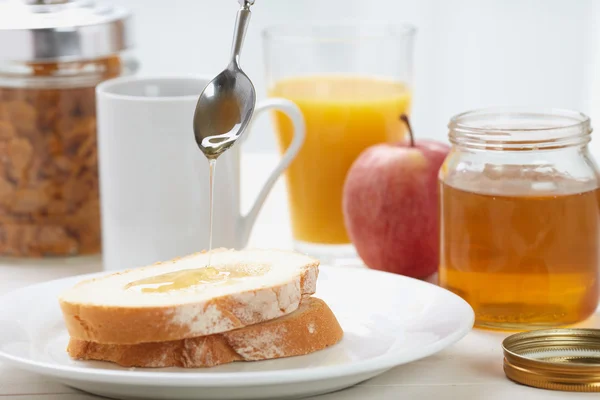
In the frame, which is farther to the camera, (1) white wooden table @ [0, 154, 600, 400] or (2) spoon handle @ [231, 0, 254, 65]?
(2) spoon handle @ [231, 0, 254, 65]

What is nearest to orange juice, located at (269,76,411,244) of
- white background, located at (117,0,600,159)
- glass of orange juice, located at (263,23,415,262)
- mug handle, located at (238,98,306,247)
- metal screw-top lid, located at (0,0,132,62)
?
glass of orange juice, located at (263,23,415,262)

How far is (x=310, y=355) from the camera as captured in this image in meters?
1.00

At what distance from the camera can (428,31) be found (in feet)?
11.4

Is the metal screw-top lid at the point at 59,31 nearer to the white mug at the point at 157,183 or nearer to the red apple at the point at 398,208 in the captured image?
the white mug at the point at 157,183

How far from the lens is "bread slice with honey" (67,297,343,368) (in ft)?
3.13

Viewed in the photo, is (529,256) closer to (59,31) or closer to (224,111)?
(224,111)

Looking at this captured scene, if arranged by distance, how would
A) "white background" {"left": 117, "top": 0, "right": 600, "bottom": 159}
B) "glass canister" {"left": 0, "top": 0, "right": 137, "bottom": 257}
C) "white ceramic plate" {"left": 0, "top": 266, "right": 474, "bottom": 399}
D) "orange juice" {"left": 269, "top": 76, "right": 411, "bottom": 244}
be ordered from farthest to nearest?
"white background" {"left": 117, "top": 0, "right": 600, "bottom": 159} < "orange juice" {"left": 269, "top": 76, "right": 411, "bottom": 244} < "glass canister" {"left": 0, "top": 0, "right": 137, "bottom": 257} < "white ceramic plate" {"left": 0, "top": 266, "right": 474, "bottom": 399}

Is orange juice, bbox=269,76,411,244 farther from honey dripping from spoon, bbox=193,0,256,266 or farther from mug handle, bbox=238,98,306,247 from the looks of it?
honey dripping from spoon, bbox=193,0,256,266

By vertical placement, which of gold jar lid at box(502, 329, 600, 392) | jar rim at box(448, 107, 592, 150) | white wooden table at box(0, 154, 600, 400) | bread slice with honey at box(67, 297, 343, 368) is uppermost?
jar rim at box(448, 107, 592, 150)

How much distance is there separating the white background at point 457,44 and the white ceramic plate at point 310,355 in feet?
7.53

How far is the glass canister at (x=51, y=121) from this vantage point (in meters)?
1.44

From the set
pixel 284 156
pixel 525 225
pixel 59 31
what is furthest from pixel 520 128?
pixel 59 31

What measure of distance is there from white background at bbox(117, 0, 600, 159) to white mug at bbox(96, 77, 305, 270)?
2078 mm

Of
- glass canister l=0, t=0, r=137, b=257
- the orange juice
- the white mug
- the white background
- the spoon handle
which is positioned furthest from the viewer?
the white background
